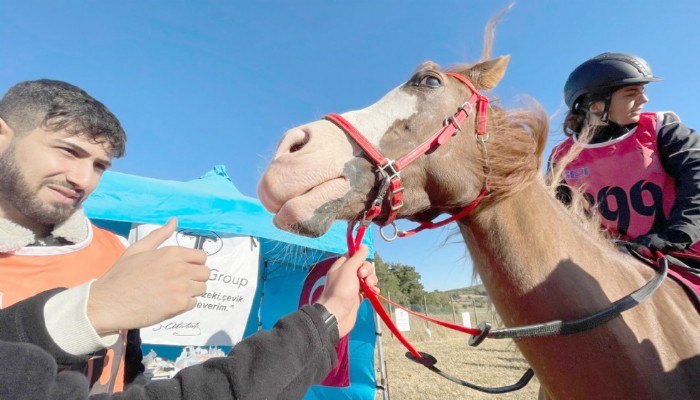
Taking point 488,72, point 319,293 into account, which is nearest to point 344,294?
point 488,72

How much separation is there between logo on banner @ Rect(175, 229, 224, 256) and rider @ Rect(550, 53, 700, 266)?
4471 mm

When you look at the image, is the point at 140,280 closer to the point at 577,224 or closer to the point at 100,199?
the point at 577,224

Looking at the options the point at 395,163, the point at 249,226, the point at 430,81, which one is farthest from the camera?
the point at 249,226

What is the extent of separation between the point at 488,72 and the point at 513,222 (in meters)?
0.92

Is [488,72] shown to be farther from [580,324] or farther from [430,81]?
[580,324]

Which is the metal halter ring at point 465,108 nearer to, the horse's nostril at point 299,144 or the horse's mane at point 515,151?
the horse's mane at point 515,151

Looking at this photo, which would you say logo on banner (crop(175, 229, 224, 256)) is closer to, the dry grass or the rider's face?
the dry grass

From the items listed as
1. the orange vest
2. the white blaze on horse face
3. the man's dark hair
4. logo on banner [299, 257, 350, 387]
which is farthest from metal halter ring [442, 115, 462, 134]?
logo on banner [299, 257, 350, 387]

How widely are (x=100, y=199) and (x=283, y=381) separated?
15.0 ft

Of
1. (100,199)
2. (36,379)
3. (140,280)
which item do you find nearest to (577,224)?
(140,280)

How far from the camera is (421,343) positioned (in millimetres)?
21328

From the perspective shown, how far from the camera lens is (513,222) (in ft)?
6.06

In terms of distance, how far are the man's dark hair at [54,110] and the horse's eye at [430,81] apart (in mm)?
1617

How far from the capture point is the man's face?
64.7 inches
